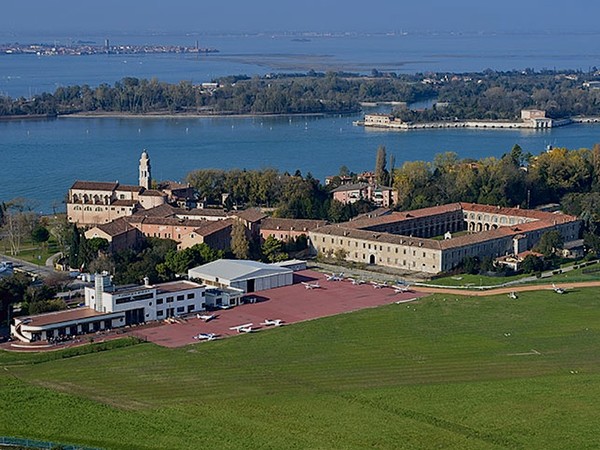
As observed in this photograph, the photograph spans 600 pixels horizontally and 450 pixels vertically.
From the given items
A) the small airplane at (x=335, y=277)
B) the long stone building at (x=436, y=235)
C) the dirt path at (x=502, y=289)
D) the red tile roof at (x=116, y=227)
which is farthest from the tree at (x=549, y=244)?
the red tile roof at (x=116, y=227)

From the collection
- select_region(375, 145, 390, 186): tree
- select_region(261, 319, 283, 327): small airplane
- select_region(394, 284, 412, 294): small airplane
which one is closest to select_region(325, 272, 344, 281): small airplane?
select_region(394, 284, 412, 294): small airplane

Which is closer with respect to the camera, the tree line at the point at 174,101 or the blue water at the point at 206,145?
the blue water at the point at 206,145

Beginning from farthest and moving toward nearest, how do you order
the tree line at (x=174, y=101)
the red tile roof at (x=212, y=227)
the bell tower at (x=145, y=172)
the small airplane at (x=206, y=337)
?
the tree line at (x=174, y=101), the bell tower at (x=145, y=172), the red tile roof at (x=212, y=227), the small airplane at (x=206, y=337)

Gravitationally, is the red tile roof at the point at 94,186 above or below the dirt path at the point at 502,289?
above

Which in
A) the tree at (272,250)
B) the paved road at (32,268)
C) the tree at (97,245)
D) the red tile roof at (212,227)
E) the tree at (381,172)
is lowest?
the paved road at (32,268)

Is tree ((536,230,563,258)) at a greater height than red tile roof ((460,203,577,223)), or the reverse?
red tile roof ((460,203,577,223))

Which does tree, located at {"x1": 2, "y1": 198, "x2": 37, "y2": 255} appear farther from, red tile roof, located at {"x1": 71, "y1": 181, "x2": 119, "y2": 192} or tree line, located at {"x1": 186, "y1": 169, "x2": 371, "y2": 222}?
tree line, located at {"x1": 186, "y1": 169, "x2": 371, "y2": 222}

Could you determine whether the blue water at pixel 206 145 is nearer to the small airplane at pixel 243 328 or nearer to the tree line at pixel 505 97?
the tree line at pixel 505 97

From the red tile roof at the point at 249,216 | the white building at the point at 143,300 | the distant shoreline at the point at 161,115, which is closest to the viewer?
the white building at the point at 143,300
